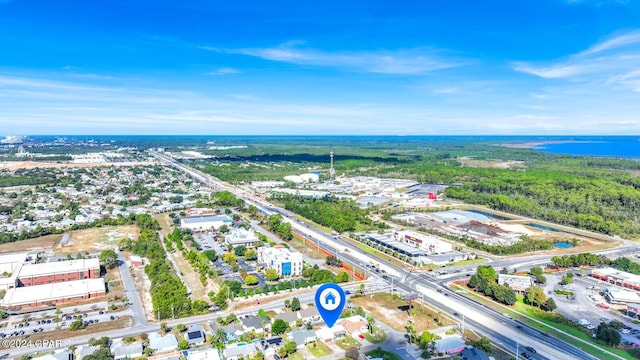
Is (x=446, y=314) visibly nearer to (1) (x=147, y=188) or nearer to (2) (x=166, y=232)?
(2) (x=166, y=232)

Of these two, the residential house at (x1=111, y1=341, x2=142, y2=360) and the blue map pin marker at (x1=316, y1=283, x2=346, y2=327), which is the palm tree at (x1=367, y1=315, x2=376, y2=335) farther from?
the residential house at (x1=111, y1=341, x2=142, y2=360)

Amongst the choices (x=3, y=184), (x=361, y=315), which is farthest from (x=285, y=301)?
(x=3, y=184)

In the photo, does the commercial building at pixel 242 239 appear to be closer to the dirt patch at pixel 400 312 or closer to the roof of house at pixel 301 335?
the dirt patch at pixel 400 312

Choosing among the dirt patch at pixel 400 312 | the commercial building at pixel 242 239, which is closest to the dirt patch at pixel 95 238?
the commercial building at pixel 242 239

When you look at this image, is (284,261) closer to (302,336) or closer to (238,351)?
(302,336)

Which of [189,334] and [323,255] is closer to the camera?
[189,334]

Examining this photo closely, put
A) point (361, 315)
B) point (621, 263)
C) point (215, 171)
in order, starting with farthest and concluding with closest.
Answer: point (215, 171) < point (621, 263) < point (361, 315)

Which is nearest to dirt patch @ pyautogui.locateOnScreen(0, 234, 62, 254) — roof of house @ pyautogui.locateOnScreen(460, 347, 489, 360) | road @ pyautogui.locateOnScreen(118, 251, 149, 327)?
road @ pyautogui.locateOnScreen(118, 251, 149, 327)

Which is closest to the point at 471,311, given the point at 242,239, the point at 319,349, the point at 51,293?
the point at 319,349
